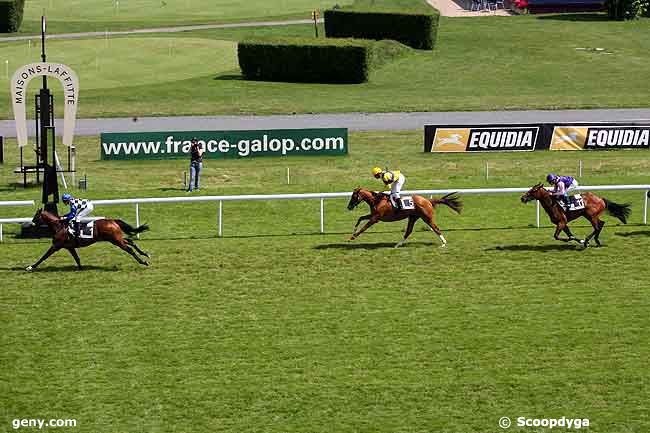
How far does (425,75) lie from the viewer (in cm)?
4825

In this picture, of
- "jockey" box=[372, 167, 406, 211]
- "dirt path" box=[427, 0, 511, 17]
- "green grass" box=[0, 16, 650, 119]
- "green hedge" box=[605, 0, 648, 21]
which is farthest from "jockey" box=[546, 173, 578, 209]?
"dirt path" box=[427, 0, 511, 17]

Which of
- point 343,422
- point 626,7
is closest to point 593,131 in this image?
point 343,422

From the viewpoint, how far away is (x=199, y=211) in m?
25.4

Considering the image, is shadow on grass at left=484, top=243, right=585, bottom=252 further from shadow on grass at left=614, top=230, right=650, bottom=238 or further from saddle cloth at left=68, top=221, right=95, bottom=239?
saddle cloth at left=68, top=221, right=95, bottom=239

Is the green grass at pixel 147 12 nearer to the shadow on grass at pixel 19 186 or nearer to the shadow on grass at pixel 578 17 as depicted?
the shadow on grass at pixel 578 17

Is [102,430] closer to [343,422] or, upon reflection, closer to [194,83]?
[343,422]

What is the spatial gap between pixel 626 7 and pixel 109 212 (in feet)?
135

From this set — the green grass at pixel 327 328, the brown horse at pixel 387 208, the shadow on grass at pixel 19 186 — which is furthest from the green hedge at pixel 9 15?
the brown horse at pixel 387 208

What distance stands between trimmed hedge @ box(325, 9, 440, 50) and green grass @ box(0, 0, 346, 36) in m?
10.2

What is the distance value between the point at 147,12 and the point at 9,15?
10.8 metres

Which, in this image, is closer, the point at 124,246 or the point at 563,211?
the point at 124,246

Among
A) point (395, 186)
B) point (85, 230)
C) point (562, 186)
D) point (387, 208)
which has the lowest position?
point (85, 230)

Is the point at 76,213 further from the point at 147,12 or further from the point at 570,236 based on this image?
the point at 147,12

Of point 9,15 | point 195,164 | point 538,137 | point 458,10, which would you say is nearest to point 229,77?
point 9,15
